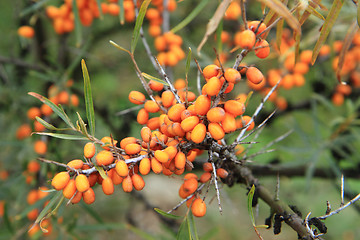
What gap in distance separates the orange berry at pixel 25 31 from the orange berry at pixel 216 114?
1297 mm

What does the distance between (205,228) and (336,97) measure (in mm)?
1718

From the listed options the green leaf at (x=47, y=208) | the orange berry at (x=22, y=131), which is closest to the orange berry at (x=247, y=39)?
the green leaf at (x=47, y=208)

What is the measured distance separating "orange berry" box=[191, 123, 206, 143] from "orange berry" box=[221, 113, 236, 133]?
4cm

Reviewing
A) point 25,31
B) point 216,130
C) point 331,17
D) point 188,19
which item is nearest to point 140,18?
point 188,19

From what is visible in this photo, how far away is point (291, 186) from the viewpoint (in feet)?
8.36

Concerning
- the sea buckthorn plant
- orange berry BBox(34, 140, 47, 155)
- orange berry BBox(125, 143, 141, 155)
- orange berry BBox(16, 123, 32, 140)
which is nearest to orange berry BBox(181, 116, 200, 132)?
the sea buckthorn plant

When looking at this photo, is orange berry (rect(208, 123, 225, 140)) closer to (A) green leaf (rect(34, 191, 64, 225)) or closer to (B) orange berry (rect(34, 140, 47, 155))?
(A) green leaf (rect(34, 191, 64, 225))

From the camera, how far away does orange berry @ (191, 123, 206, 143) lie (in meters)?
0.58

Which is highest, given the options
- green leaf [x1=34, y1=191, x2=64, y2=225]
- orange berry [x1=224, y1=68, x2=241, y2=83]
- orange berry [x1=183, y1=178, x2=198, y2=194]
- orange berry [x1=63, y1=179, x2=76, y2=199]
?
orange berry [x1=224, y1=68, x2=241, y2=83]

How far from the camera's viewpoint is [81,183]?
58cm

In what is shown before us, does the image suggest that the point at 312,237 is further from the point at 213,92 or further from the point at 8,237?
the point at 8,237

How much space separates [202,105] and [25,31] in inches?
50.7

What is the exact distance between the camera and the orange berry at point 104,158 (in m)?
A: 0.60

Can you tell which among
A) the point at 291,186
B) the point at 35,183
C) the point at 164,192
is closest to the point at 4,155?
the point at 35,183
